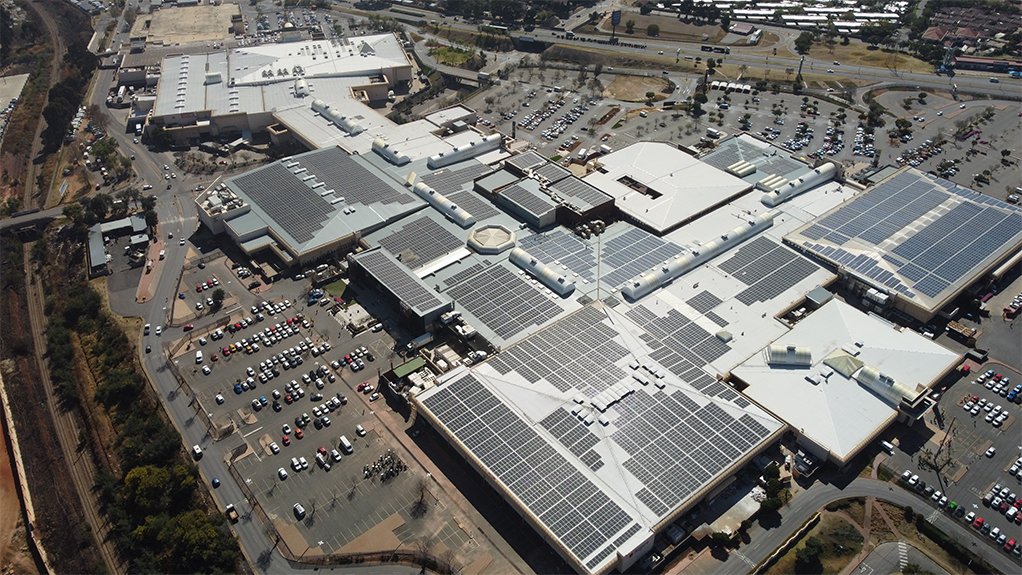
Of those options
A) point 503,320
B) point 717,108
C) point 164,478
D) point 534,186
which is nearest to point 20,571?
point 164,478

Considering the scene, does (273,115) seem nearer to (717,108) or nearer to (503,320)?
(503,320)

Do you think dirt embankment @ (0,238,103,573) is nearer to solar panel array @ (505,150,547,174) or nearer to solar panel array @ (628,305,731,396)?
solar panel array @ (628,305,731,396)

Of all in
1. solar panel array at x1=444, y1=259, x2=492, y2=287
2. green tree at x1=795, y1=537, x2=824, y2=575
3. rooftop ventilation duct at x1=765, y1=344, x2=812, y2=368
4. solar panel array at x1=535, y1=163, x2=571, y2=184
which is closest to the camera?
green tree at x1=795, y1=537, x2=824, y2=575

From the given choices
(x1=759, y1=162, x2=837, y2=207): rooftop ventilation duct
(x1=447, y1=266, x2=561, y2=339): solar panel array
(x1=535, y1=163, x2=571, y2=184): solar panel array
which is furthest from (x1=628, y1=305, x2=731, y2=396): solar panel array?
(x1=759, y1=162, x2=837, y2=207): rooftop ventilation duct

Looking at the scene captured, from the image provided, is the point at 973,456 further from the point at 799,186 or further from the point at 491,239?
the point at 491,239

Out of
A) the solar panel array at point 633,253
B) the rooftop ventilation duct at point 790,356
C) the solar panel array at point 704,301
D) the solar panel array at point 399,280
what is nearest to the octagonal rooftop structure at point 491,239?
the solar panel array at point 399,280

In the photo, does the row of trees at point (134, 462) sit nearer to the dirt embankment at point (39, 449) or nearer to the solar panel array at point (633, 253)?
the dirt embankment at point (39, 449)

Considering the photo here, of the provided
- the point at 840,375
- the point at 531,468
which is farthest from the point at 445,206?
the point at 840,375
